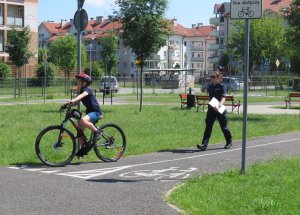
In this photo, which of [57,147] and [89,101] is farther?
[89,101]

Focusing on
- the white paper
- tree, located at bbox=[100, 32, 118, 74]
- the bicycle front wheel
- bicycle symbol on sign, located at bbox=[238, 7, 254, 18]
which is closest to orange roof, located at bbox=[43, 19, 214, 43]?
tree, located at bbox=[100, 32, 118, 74]

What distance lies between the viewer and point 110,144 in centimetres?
1092

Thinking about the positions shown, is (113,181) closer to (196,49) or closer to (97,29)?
(97,29)

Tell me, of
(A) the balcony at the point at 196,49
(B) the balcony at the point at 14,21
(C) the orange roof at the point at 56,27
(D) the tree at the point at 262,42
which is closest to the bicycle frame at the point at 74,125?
(B) the balcony at the point at 14,21

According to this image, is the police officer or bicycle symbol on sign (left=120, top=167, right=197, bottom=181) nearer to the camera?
bicycle symbol on sign (left=120, top=167, right=197, bottom=181)

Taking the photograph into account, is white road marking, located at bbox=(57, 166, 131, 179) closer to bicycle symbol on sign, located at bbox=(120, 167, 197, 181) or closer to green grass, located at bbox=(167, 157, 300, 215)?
bicycle symbol on sign, located at bbox=(120, 167, 197, 181)

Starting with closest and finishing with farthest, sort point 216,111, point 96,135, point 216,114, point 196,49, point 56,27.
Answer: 1. point 96,135
2. point 216,111
3. point 216,114
4. point 56,27
5. point 196,49

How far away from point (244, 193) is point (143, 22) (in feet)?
64.2

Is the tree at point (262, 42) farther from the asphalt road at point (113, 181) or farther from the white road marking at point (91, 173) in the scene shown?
the white road marking at point (91, 173)

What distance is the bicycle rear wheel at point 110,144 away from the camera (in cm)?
1080

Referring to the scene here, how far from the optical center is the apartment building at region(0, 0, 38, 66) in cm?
5988

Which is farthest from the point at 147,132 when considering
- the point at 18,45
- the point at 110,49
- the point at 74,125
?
the point at 110,49

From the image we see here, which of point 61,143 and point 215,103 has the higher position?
point 215,103

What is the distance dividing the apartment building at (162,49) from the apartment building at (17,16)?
150 feet
